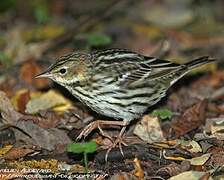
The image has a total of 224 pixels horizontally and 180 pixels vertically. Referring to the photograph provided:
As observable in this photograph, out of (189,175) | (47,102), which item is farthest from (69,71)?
(189,175)

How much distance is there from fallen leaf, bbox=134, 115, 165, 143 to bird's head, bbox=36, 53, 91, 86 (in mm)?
841

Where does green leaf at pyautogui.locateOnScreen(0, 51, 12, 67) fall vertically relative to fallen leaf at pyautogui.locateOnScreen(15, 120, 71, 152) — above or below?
above

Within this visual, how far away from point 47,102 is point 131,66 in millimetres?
1344

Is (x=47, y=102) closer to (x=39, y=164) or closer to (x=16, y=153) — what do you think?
(x=16, y=153)

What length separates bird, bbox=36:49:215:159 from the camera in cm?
678

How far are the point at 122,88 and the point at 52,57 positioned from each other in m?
2.88

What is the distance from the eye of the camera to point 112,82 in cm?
684

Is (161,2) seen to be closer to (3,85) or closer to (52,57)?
(52,57)

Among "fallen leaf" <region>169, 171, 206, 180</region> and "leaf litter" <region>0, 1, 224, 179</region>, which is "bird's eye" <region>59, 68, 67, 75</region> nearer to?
"leaf litter" <region>0, 1, 224, 179</region>

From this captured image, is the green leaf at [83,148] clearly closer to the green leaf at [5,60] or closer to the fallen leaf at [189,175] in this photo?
the fallen leaf at [189,175]

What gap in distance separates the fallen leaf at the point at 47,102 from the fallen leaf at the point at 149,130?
1.23 m

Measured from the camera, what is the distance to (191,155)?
6.37 m

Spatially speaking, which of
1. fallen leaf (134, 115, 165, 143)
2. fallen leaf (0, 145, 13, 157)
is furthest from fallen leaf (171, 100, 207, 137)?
fallen leaf (0, 145, 13, 157)

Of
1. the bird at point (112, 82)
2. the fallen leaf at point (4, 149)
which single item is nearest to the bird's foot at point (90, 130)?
the bird at point (112, 82)
